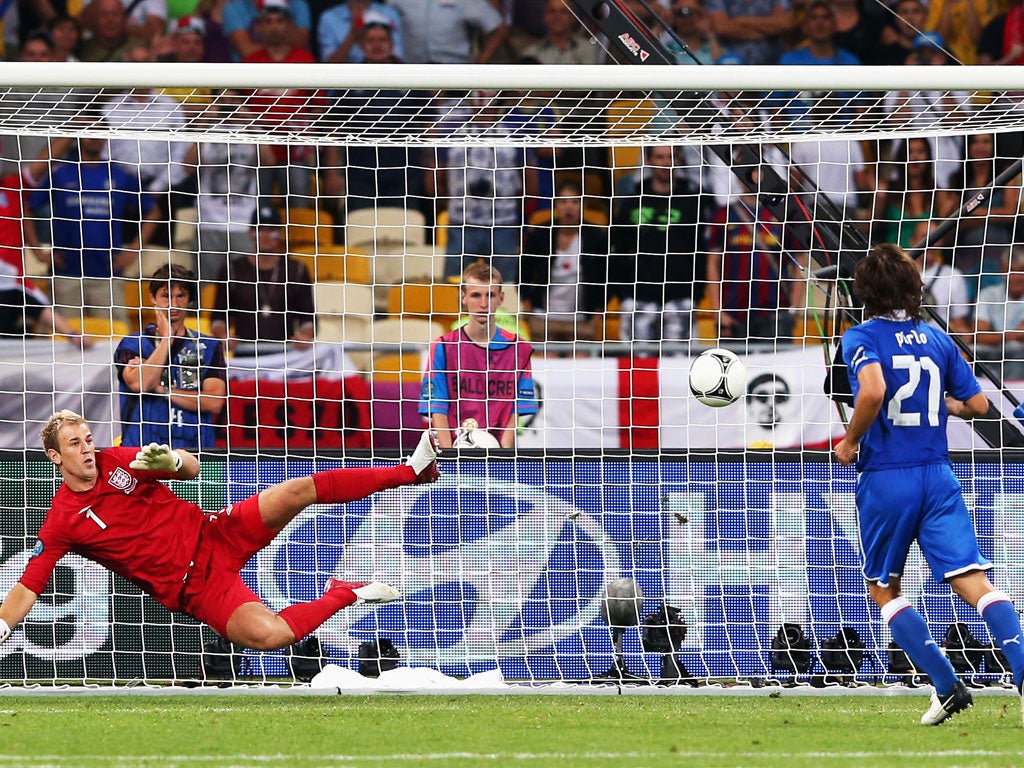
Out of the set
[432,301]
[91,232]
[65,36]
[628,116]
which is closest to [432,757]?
[628,116]

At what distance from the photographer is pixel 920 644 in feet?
18.5

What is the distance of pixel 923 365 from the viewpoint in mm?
5695

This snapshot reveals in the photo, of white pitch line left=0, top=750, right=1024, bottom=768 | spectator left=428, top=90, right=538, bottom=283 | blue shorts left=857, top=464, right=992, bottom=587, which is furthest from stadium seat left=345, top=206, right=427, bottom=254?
white pitch line left=0, top=750, right=1024, bottom=768

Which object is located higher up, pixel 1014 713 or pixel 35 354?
pixel 35 354

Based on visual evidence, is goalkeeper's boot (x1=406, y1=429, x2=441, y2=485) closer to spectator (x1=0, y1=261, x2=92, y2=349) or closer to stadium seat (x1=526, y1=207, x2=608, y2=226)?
spectator (x1=0, y1=261, x2=92, y2=349)

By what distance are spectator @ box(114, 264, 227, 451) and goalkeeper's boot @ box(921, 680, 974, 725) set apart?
4334mm

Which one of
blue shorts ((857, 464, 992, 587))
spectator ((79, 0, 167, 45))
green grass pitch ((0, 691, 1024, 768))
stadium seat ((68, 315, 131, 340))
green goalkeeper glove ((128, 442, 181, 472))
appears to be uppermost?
spectator ((79, 0, 167, 45))

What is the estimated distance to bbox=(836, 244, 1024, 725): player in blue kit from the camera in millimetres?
5559

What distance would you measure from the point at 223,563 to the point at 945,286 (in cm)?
532

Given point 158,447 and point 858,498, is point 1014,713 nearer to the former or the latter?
point 858,498

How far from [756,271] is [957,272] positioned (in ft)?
4.55

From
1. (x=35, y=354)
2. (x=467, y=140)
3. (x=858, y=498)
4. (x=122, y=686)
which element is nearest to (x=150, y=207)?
(x=35, y=354)

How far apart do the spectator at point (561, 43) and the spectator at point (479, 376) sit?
4658 millimetres

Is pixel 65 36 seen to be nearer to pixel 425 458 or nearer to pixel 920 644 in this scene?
pixel 425 458
